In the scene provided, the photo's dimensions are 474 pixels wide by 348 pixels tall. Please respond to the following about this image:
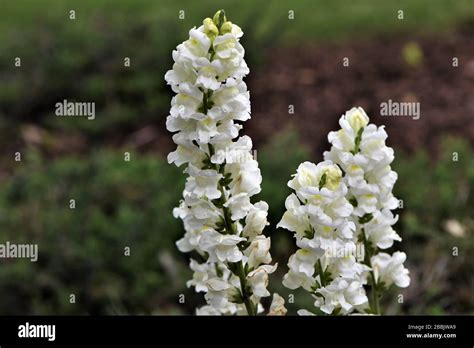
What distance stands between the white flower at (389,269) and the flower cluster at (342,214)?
79mm

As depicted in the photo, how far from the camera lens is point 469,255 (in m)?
4.52

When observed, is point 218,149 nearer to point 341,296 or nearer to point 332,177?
point 332,177

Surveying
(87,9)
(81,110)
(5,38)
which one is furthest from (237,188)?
(87,9)

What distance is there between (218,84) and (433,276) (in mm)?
2566

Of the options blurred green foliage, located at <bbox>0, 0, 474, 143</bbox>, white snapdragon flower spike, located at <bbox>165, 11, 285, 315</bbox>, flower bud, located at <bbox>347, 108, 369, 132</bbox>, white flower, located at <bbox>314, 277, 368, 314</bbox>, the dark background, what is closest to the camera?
white snapdragon flower spike, located at <bbox>165, 11, 285, 315</bbox>

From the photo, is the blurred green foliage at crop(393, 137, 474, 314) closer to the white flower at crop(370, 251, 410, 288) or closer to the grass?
the white flower at crop(370, 251, 410, 288)

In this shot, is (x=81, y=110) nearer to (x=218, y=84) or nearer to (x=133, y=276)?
(x=133, y=276)

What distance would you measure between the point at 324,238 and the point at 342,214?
0.26ft

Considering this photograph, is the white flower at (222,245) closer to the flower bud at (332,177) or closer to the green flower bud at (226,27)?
the flower bud at (332,177)

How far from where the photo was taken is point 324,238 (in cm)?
224

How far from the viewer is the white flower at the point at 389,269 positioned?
8.59ft

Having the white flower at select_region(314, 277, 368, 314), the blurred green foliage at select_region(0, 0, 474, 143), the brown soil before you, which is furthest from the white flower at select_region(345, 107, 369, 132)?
the blurred green foliage at select_region(0, 0, 474, 143)

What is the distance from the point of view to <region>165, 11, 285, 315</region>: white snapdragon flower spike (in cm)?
220

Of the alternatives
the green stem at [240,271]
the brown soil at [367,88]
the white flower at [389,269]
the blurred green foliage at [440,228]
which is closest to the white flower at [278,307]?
the green stem at [240,271]
